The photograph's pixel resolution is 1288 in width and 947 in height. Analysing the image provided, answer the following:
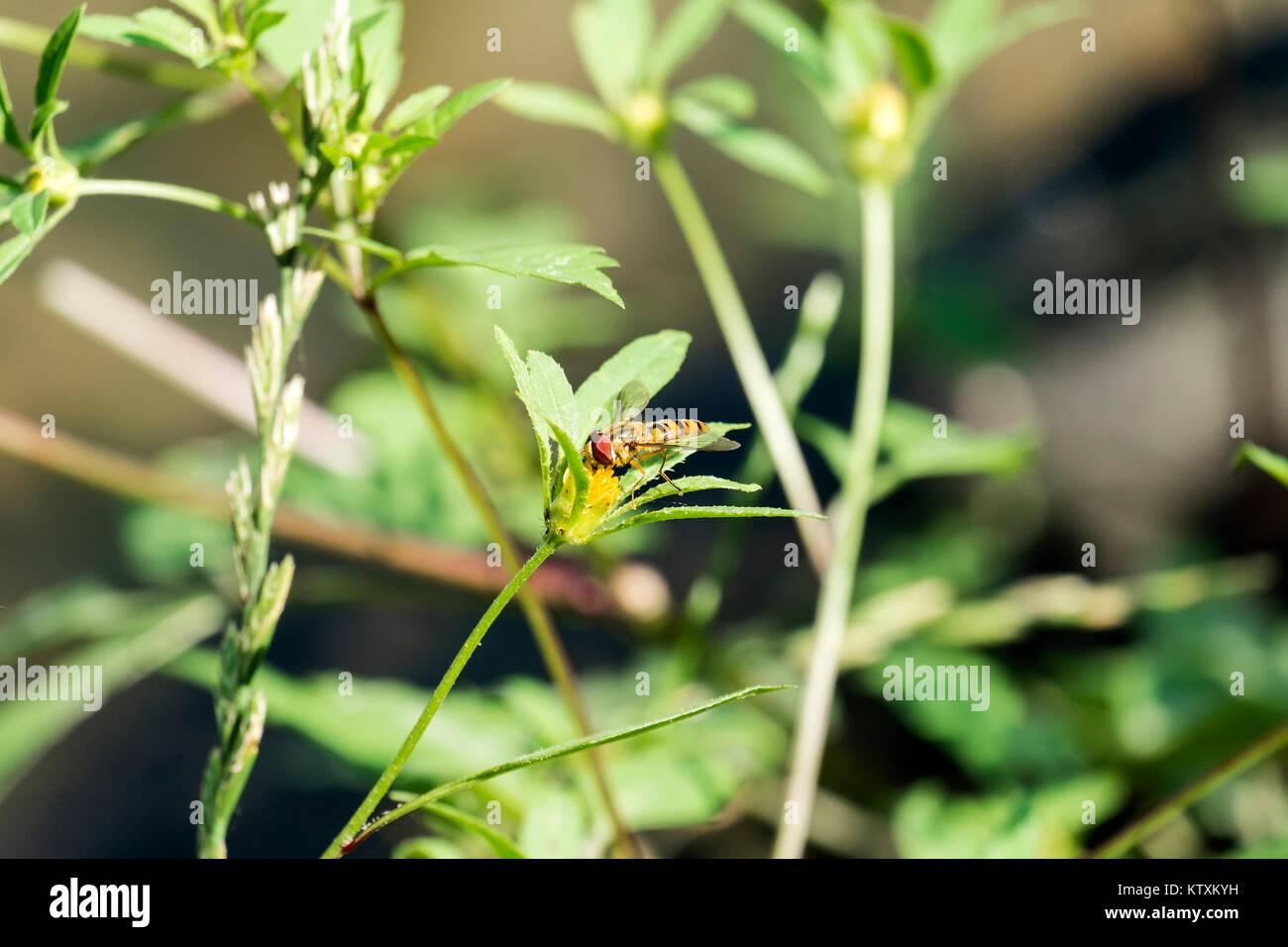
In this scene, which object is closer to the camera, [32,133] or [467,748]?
[32,133]

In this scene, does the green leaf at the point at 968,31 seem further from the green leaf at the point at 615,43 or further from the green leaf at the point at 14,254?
the green leaf at the point at 14,254

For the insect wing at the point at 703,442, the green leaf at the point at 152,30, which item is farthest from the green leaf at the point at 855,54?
the green leaf at the point at 152,30

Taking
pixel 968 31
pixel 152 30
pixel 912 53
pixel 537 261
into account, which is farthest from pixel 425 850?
pixel 968 31

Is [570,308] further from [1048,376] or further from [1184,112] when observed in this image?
[1184,112]

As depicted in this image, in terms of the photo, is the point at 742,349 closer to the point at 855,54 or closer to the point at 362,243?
the point at 855,54

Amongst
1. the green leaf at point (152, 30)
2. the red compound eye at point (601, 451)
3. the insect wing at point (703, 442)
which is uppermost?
the green leaf at point (152, 30)
